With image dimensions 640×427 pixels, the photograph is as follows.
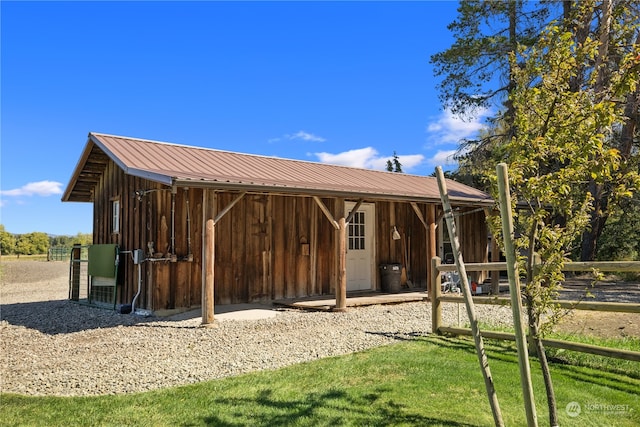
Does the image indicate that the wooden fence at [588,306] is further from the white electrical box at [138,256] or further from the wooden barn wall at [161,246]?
the white electrical box at [138,256]

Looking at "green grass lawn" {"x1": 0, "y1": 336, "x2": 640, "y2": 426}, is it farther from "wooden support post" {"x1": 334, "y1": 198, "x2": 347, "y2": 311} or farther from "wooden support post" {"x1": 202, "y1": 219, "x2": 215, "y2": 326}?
"wooden support post" {"x1": 334, "y1": 198, "x2": 347, "y2": 311}

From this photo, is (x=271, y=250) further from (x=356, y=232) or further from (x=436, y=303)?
(x=436, y=303)

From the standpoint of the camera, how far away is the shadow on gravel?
8391 mm

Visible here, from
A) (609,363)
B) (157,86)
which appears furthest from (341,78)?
(609,363)

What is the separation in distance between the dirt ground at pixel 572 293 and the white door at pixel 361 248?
15.6 ft

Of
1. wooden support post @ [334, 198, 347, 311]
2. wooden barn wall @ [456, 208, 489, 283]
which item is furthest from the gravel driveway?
wooden barn wall @ [456, 208, 489, 283]

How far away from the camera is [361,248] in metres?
12.2

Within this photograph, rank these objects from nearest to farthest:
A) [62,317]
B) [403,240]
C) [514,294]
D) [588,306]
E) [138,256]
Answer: [514,294] < [588,306] < [138,256] < [62,317] < [403,240]

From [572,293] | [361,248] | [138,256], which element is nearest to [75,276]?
[138,256]

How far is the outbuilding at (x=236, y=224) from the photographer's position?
9.12 metres

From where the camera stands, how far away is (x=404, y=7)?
384 inches

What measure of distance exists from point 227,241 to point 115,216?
3431 mm

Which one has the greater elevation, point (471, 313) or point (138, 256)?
point (138, 256)

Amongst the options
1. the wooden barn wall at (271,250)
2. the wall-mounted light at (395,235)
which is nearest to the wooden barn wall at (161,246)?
the wooden barn wall at (271,250)
